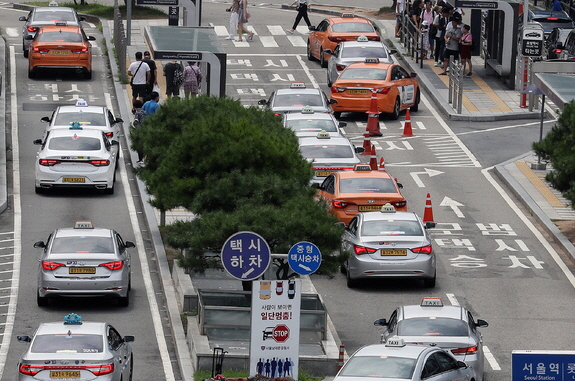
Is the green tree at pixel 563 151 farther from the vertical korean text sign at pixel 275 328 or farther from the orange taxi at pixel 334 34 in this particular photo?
the orange taxi at pixel 334 34

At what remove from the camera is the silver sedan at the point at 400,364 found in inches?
666

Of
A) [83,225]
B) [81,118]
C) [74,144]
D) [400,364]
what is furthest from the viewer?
[81,118]

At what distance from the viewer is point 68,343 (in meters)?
18.4

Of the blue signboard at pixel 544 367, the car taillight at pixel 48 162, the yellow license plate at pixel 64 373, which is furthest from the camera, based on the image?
the car taillight at pixel 48 162

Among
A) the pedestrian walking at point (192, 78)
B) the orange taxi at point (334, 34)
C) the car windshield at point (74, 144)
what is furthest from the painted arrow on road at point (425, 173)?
the orange taxi at point (334, 34)

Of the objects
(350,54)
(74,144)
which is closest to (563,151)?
(74,144)

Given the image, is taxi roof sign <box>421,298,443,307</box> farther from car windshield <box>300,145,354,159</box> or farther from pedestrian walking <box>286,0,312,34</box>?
pedestrian walking <box>286,0,312,34</box>

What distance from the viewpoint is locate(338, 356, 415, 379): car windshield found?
16.9 metres

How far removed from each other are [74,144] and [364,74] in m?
10.5

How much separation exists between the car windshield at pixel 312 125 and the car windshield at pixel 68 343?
16.3m

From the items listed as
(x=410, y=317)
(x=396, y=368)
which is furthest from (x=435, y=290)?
(x=396, y=368)

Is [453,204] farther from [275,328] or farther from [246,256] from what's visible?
[246,256]

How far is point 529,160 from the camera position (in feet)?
118

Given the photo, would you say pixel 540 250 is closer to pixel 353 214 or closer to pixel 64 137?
pixel 353 214
